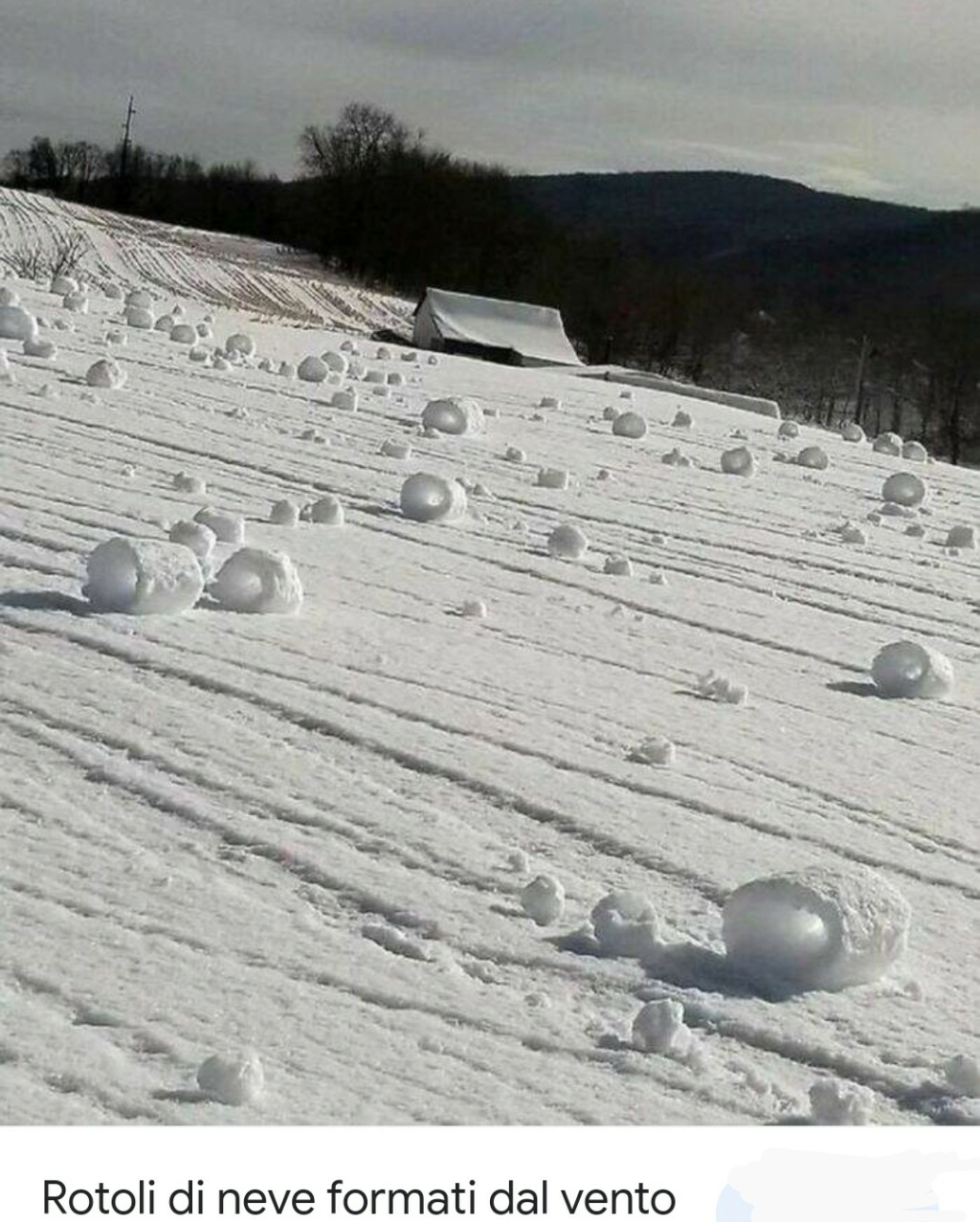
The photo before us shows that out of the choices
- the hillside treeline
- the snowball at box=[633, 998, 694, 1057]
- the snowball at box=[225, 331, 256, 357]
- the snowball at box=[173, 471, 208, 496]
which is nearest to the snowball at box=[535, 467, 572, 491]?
the snowball at box=[173, 471, 208, 496]

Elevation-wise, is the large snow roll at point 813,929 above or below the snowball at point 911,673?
below

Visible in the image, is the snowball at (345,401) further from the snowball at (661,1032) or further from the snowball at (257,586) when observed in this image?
the snowball at (661,1032)

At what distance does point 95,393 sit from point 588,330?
46.2m

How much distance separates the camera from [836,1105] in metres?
1.96

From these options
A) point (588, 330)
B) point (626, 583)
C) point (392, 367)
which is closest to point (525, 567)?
point (626, 583)

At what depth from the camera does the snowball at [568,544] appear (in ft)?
14.6

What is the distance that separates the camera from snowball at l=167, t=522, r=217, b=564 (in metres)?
3.68

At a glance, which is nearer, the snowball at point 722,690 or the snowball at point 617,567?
the snowball at point 722,690

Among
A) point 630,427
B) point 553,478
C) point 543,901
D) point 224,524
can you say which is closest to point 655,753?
point 543,901

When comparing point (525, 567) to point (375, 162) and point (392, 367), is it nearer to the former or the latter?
point (392, 367)

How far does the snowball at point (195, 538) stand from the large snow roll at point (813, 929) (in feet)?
5.69

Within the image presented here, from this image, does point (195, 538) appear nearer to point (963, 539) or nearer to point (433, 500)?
point (433, 500)

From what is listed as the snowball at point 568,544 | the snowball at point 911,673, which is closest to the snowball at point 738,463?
the snowball at point 568,544
